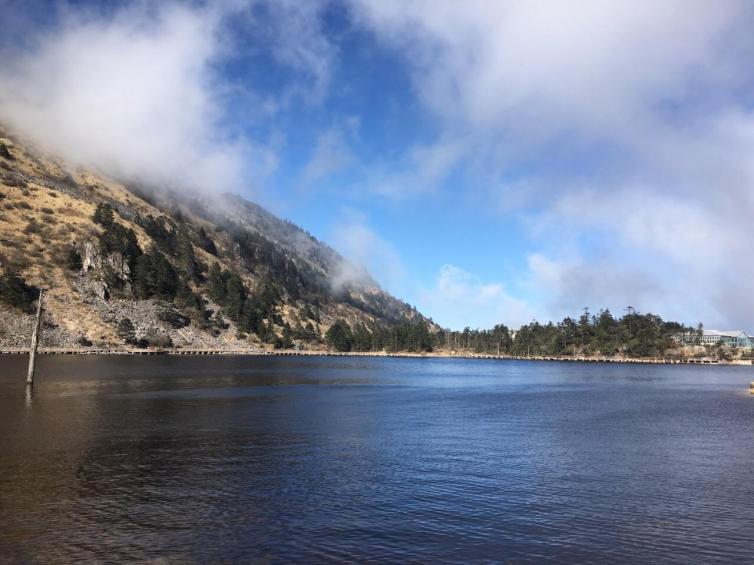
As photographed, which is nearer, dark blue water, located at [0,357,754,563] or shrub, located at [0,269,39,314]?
dark blue water, located at [0,357,754,563]

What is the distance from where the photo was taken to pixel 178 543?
829 inches

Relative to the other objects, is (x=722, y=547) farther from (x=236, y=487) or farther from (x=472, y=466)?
(x=236, y=487)

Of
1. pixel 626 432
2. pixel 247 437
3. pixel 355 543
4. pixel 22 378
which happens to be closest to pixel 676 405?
pixel 626 432

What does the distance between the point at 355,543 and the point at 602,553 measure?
880 cm

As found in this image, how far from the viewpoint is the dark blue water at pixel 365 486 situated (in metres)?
21.2

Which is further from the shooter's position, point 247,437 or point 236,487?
point 247,437

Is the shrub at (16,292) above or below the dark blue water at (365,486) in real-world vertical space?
above

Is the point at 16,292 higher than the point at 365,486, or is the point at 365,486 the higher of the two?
the point at 16,292

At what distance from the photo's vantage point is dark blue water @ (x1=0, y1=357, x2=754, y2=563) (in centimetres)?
2123

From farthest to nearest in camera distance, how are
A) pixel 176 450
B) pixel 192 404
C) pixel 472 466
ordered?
pixel 192 404 < pixel 176 450 < pixel 472 466

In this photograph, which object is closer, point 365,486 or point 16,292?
point 365,486

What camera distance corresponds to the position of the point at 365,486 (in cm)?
3002

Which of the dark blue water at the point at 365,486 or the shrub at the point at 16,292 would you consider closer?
the dark blue water at the point at 365,486

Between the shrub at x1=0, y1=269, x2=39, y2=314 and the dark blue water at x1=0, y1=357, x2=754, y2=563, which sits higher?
the shrub at x1=0, y1=269, x2=39, y2=314
